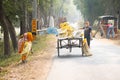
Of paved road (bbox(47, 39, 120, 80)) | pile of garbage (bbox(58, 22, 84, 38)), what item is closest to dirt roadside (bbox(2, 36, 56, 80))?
paved road (bbox(47, 39, 120, 80))

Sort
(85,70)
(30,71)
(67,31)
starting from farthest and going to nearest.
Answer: (67,31) < (30,71) < (85,70)

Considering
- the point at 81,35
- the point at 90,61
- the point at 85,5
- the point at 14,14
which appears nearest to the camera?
the point at 90,61

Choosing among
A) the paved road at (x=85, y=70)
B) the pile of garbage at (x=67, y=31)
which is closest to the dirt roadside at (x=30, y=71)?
the paved road at (x=85, y=70)

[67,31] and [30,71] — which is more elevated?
[67,31]

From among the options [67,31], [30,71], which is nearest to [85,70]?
[30,71]

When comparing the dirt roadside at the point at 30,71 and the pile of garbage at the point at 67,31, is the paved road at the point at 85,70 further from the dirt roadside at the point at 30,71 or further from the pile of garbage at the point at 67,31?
the pile of garbage at the point at 67,31

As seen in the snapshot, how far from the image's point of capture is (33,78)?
1255cm

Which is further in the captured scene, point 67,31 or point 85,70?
point 67,31

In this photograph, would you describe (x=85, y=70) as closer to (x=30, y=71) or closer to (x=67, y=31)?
(x=30, y=71)

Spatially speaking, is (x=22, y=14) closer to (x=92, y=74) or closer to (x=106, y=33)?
(x=106, y=33)

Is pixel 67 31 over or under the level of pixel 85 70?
over

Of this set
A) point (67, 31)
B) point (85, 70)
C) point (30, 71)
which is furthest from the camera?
point (67, 31)

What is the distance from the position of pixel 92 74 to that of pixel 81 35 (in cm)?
687

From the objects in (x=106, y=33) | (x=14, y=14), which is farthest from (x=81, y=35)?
(x=106, y=33)
